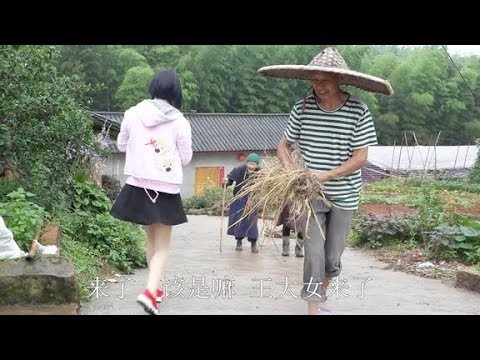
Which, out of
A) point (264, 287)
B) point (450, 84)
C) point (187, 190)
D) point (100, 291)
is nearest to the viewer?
point (100, 291)

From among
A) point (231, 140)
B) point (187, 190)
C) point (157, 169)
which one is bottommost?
point (187, 190)

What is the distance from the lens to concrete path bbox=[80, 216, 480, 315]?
195 inches

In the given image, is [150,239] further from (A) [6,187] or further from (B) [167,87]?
(A) [6,187]

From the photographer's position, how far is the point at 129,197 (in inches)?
171

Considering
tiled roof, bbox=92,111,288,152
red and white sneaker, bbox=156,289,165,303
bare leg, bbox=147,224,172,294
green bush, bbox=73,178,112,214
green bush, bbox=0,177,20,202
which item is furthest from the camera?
tiled roof, bbox=92,111,288,152


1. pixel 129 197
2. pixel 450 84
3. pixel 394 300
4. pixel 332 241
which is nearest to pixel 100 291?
pixel 129 197

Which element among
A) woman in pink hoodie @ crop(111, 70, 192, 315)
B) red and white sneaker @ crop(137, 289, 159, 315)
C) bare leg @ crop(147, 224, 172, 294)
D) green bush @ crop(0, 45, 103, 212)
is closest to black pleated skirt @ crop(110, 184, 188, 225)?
woman in pink hoodie @ crop(111, 70, 192, 315)

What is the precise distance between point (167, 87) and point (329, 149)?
3.51 feet

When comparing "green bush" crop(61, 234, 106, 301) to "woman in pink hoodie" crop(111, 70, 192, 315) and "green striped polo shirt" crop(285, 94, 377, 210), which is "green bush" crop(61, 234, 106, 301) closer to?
"woman in pink hoodie" crop(111, 70, 192, 315)

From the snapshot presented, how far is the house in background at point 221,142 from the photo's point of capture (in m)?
29.2

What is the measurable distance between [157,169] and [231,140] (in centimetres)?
2592

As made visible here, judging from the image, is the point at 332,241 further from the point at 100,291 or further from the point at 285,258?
the point at 285,258

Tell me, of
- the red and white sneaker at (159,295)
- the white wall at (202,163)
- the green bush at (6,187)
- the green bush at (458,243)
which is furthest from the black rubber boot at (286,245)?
the white wall at (202,163)

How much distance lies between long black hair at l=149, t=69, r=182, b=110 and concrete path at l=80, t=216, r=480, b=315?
1.42m
